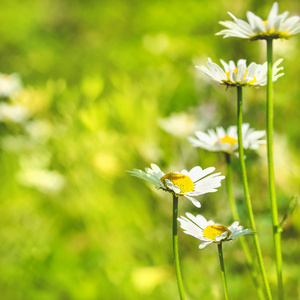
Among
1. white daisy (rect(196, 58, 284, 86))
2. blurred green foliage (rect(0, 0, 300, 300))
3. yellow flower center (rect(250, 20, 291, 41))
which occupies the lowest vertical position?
blurred green foliage (rect(0, 0, 300, 300))

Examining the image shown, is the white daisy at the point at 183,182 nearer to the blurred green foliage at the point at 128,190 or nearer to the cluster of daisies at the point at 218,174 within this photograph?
the cluster of daisies at the point at 218,174

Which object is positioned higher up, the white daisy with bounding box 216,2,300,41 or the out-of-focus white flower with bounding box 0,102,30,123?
the white daisy with bounding box 216,2,300,41

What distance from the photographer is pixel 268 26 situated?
336 millimetres

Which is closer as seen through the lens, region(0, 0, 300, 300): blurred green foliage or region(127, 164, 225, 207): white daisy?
region(127, 164, 225, 207): white daisy

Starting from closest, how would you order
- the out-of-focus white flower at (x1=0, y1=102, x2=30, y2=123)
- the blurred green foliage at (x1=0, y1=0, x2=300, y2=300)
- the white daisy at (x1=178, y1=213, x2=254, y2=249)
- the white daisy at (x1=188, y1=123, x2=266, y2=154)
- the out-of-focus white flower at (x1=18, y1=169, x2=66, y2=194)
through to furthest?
1. the white daisy at (x1=178, y1=213, x2=254, y2=249)
2. the white daisy at (x1=188, y1=123, x2=266, y2=154)
3. the blurred green foliage at (x1=0, y1=0, x2=300, y2=300)
4. the out-of-focus white flower at (x1=0, y1=102, x2=30, y2=123)
5. the out-of-focus white flower at (x1=18, y1=169, x2=66, y2=194)

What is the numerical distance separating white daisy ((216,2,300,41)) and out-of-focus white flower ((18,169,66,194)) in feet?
2.90

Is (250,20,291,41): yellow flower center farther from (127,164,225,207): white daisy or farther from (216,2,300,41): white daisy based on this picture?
(127,164,225,207): white daisy

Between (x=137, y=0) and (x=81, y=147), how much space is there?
199 centimetres

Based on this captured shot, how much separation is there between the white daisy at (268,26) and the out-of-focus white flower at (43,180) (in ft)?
2.90

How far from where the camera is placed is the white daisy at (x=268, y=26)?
33 cm

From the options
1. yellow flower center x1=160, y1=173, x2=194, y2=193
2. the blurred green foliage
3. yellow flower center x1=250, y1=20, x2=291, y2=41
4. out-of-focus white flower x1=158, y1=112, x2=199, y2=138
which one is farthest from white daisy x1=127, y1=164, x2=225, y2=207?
out-of-focus white flower x1=158, y1=112, x2=199, y2=138

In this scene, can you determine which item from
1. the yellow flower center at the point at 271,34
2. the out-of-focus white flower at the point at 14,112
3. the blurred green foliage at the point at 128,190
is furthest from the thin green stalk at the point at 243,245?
the out-of-focus white flower at the point at 14,112

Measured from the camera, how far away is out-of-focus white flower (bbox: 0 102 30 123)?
1.04 m

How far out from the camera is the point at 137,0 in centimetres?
278
